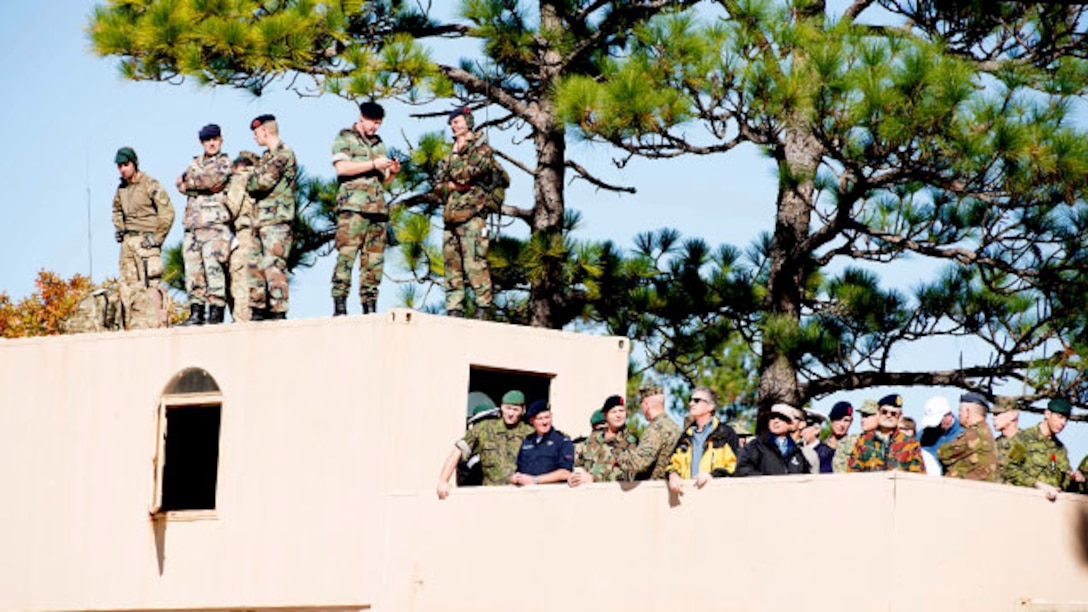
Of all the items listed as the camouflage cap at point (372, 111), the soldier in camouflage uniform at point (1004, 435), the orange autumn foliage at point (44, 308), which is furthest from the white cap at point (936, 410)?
the orange autumn foliage at point (44, 308)

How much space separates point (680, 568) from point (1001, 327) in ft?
17.9

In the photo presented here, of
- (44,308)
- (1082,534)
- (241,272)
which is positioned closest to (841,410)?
(1082,534)

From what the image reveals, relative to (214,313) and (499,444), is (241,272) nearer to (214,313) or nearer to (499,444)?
(214,313)

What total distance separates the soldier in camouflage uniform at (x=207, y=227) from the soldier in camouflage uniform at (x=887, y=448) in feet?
17.9

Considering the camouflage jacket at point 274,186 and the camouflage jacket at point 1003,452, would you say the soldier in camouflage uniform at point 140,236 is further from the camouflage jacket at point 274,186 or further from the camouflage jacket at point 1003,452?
the camouflage jacket at point 1003,452

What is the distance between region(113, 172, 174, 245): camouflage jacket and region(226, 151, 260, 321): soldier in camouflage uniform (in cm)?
97

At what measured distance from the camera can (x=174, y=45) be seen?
55.8ft

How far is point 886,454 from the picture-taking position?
12.6m

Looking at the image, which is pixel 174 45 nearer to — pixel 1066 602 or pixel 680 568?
pixel 680 568

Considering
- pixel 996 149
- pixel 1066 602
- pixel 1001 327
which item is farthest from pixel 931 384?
pixel 1066 602

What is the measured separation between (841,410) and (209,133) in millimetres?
5215

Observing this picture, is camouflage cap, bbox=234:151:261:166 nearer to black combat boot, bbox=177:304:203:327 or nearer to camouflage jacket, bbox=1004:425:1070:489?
black combat boot, bbox=177:304:203:327

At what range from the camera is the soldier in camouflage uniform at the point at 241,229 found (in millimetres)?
15672

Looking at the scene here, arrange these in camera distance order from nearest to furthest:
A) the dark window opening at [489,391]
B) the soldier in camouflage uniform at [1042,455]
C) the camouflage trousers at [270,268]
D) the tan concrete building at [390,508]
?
1. the tan concrete building at [390,508]
2. the soldier in camouflage uniform at [1042,455]
3. the dark window opening at [489,391]
4. the camouflage trousers at [270,268]
